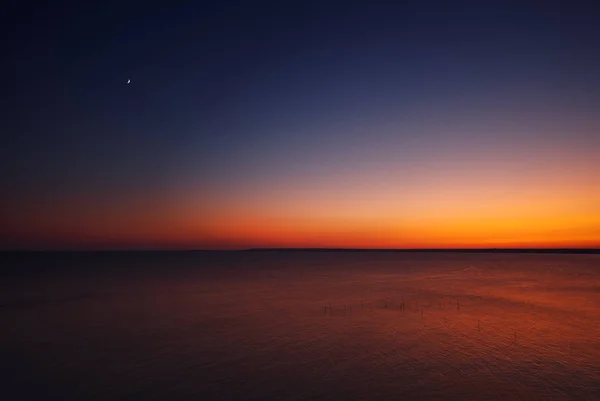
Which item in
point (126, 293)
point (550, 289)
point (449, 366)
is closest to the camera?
point (449, 366)

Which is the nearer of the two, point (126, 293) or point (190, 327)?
point (190, 327)

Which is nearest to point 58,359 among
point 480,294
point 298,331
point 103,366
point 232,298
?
point 103,366

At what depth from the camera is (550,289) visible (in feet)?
185

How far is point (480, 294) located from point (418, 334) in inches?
1048

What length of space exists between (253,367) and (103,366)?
7.19 m

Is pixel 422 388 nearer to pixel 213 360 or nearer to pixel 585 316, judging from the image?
pixel 213 360

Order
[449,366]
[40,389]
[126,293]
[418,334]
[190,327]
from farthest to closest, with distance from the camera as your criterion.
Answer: [126,293] → [190,327] → [418,334] → [449,366] → [40,389]

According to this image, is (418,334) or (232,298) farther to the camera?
(232,298)

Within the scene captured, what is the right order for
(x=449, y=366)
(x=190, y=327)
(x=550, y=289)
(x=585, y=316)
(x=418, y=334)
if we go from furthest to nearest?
(x=550, y=289), (x=585, y=316), (x=190, y=327), (x=418, y=334), (x=449, y=366)

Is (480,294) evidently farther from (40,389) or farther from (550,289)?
(40,389)

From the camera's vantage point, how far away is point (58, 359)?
21.2m

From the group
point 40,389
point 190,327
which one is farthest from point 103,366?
point 190,327

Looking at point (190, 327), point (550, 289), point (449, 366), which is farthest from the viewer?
point (550, 289)

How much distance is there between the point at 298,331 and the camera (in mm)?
28328
